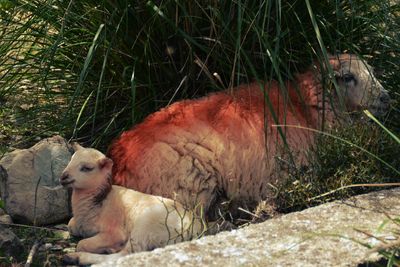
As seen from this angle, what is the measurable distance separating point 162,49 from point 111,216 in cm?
147

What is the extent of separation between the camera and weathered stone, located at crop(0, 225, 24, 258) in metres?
4.29

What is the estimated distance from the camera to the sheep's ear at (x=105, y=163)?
181 inches

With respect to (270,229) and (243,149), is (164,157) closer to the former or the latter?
(243,149)

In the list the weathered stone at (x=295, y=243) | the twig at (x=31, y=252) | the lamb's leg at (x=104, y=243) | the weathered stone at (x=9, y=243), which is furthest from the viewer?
the lamb's leg at (x=104, y=243)

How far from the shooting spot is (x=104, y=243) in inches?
176

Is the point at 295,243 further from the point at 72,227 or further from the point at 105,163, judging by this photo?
the point at 72,227

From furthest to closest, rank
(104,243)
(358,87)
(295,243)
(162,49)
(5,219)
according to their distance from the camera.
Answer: (162,49)
(358,87)
(5,219)
(104,243)
(295,243)

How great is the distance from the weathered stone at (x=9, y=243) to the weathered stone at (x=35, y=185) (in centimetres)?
38

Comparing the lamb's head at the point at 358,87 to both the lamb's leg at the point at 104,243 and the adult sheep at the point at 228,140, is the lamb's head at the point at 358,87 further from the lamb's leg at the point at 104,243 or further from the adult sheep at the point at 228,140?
the lamb's leg at the point at 104,243

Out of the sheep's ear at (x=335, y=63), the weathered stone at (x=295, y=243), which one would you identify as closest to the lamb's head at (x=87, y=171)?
the weathered stone at (x=295, y=243)

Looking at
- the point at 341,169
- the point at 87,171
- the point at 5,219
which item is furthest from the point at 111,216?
the point at 341,169

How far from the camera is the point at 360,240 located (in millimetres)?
3850

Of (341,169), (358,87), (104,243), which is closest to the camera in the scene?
(104,243)

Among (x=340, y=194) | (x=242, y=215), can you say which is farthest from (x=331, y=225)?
(x=242, y=215)
